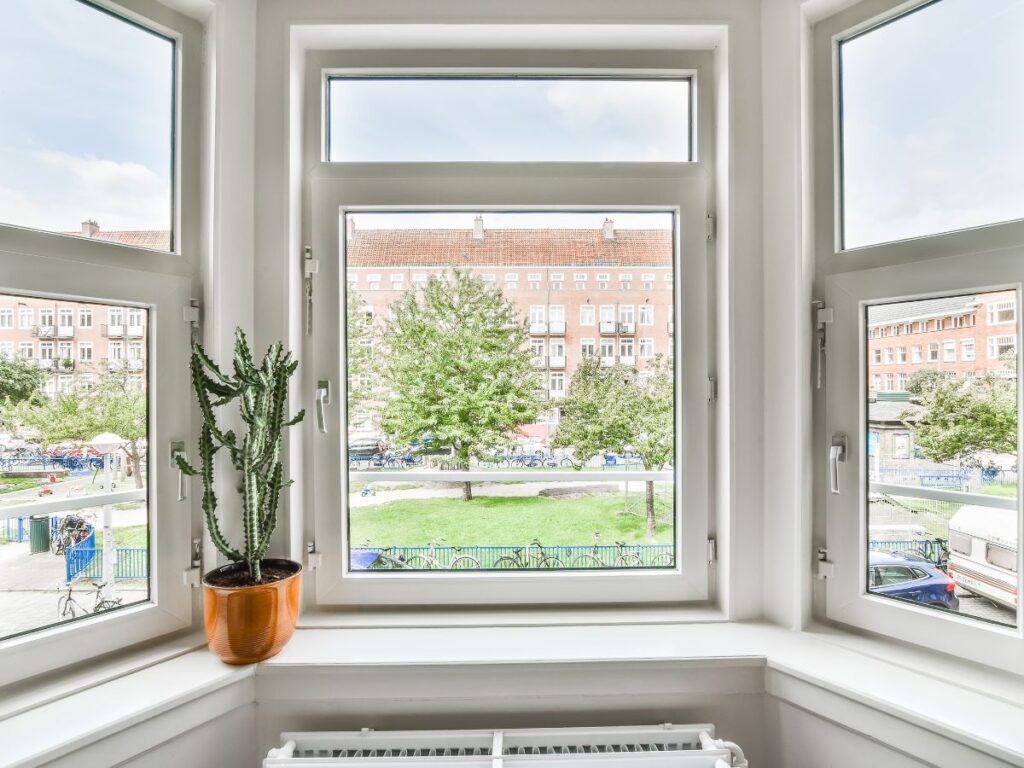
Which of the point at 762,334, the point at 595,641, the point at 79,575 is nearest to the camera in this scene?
the point at 79,575

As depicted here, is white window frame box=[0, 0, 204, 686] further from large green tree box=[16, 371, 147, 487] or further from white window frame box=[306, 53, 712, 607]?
white window frame box=[306, 53, 712, 607]

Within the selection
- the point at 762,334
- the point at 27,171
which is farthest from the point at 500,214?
the point at 27,171

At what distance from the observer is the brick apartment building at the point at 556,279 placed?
59.9 inches

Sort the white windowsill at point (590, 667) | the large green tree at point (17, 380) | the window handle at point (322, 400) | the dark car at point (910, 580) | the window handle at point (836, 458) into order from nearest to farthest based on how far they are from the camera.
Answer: the white windowsill at point (590, 667)
the large green tree at point (17, 380)
the dark car at point (910, 580)
the window handle at point (836, 458)
the window handle at point (322, 400)

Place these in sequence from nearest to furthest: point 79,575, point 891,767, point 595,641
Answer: point 891,767 → point 79,575 → point 595,641

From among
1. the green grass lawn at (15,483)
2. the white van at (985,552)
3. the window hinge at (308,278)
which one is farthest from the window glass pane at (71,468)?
the white van at (985,552)

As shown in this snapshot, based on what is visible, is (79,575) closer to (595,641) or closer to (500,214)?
(595,641)

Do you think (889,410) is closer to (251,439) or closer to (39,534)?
(251,439)

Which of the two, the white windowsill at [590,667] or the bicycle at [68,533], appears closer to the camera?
the white windowsill at [590,667]

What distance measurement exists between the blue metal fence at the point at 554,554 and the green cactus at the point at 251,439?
1.15ft

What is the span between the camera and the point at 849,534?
135cm

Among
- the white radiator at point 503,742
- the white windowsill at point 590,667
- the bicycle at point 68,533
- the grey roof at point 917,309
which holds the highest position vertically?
the grey roof at point 917,309

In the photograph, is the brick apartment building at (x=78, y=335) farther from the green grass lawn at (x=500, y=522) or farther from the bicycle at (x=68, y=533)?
the green grass lawn at (x=500, y=522)

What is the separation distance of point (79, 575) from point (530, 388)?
1.17 m
